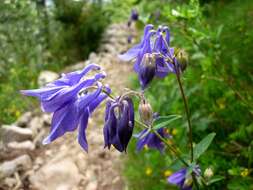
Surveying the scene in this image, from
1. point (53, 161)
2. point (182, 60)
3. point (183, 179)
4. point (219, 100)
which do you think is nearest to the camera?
point (182, 60)

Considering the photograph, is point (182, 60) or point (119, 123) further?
point (182, 60)

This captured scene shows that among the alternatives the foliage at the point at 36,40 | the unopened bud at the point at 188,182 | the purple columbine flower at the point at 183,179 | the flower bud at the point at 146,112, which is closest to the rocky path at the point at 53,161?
the foliage at the point at 36,40

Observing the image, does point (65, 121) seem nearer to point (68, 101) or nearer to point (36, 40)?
point (68, 101)

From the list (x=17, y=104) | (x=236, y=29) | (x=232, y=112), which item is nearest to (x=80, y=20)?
(x=17, y=104)

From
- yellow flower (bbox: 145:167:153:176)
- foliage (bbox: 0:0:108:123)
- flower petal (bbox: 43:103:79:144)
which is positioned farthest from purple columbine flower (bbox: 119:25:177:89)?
foliage (bbox: 0:0:108:123)

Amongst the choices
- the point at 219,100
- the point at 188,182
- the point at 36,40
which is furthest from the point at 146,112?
the point at 36,40

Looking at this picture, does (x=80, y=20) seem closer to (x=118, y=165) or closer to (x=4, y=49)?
(x=4, y=49)

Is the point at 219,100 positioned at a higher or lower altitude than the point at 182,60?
lower
